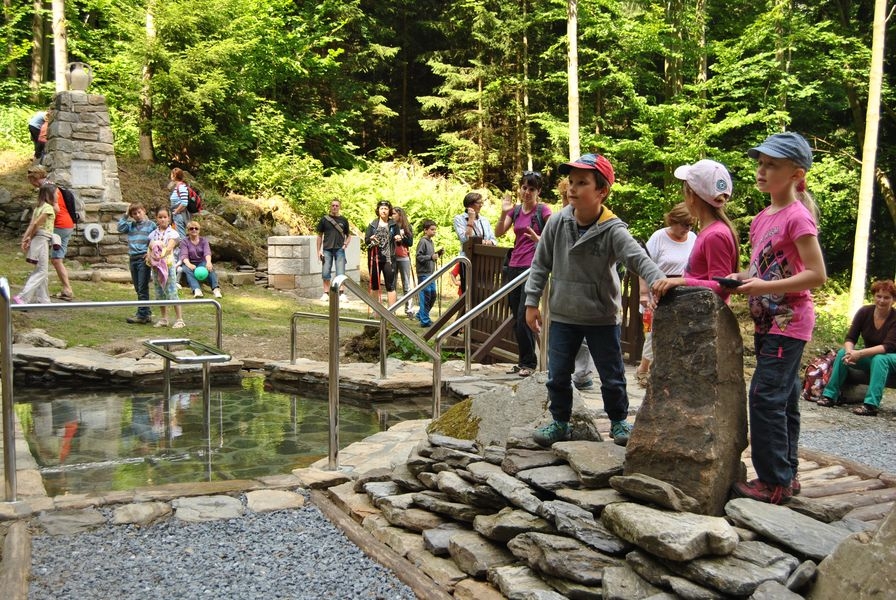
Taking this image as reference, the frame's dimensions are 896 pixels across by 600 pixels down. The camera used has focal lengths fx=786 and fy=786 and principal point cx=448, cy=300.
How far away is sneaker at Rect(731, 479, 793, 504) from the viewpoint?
3289 millimetres

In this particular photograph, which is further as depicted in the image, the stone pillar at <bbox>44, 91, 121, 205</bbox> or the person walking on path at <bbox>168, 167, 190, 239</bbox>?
the stone pillar at <bbox>44, 91, 121, 205</bbox>

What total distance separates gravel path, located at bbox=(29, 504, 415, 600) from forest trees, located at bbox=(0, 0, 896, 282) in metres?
18.0

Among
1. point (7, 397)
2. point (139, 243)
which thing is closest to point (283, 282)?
point (139, 243)

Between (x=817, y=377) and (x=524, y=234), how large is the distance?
338 cm

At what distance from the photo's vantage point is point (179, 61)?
20.5 m

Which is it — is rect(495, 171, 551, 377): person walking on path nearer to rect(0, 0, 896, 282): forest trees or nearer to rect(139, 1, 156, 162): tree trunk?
rect(0, 0, 896, 282): forest trees

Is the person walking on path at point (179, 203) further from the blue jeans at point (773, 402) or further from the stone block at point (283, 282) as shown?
the blue jeans at point (773, 402)

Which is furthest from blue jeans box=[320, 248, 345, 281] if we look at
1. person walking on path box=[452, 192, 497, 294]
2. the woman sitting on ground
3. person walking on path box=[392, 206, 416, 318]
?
the woman sitting on ground

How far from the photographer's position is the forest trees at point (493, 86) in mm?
20594

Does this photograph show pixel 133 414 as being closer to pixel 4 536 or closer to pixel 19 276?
pixel 4 536

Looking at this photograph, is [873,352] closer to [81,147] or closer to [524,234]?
[524,234]

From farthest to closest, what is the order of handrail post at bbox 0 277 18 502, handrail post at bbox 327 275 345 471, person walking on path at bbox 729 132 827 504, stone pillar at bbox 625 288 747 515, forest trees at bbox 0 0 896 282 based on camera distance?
forest trees at bbox 0 0 896 282 → handrail post at bbox 327 275 345 471 → handrail post at bbox 0 277 18 502 → stone pillar at bbox 625 288 747 515 → person walking on path at bbox 729 132 827 504

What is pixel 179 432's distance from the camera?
6531mm

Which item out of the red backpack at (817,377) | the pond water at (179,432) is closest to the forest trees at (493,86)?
the red backpack at (817,377)
